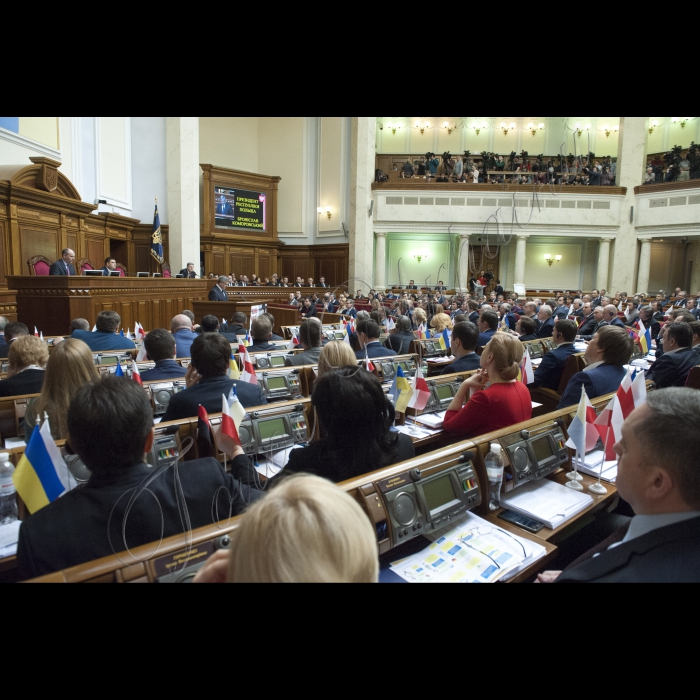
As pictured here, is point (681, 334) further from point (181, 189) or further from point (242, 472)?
point (181, 189)

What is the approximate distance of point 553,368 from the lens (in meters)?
4.92

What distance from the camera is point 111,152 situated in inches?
496

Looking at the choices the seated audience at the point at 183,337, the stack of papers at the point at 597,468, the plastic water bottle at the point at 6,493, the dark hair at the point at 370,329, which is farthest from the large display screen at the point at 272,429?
the seated audience at the point at 183,337

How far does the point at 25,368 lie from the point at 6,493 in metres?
1.45

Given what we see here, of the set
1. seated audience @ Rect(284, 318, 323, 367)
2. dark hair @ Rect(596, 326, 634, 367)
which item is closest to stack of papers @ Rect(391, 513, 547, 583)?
dark hair @ Rect(596, 326, 634, 367)

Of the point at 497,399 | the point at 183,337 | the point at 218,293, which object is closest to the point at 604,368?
the point at 497,399

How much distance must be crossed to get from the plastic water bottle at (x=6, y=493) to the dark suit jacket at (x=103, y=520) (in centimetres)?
70

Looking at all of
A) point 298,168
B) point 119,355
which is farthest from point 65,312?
point 298,168

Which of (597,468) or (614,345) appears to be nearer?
(597,468)

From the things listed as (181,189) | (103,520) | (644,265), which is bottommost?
(103,520)

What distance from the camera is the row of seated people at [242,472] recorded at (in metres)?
1.29
